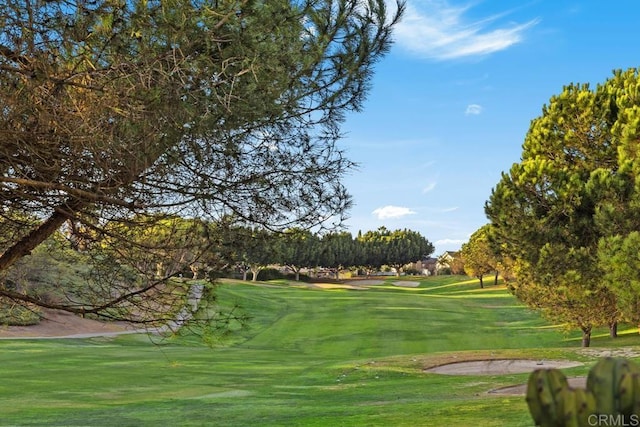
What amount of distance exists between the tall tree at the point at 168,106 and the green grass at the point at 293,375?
243 centimetres

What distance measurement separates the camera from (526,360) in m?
19.7

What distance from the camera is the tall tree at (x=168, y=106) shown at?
5379 millimetres

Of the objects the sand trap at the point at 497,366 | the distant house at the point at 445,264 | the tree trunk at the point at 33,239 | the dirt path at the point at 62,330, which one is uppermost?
the distant house at the point at 445,264

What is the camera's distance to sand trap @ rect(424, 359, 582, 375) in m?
18.0

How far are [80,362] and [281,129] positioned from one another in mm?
20201

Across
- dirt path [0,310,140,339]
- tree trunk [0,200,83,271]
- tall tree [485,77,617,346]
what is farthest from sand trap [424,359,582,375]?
dirt path [0,310,140,339]

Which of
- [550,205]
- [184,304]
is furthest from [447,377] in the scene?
[184,304]

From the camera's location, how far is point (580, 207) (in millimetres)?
21969

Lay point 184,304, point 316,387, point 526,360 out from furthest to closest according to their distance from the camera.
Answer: point 526,360 < point 316,387 < point 184,304

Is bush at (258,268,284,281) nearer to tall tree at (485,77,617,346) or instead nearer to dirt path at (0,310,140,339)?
dirt path at (0,310,140,339)

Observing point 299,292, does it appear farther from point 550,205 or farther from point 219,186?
point 219,186

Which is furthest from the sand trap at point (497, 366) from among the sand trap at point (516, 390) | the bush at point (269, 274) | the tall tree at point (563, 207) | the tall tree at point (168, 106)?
the bush at point (269, 274)

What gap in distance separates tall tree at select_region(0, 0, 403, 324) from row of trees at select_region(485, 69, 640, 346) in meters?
14.7

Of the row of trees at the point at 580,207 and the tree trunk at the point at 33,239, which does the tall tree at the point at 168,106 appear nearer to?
the tree trunk at the point at 33,239
